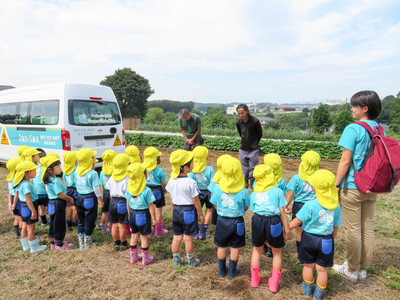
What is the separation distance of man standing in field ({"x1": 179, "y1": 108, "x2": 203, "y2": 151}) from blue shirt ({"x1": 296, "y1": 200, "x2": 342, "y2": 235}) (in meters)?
3.68

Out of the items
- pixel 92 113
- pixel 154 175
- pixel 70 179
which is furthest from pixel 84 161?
pixel 92 113

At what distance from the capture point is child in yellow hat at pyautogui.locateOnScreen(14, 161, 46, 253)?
3.51 meters

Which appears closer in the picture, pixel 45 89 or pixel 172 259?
pixel 172 259

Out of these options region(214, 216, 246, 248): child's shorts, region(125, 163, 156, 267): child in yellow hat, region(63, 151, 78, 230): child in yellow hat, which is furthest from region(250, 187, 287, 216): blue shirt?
region(63, 151, 78, 230): child in yellow hat

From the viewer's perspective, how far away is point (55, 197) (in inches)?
144

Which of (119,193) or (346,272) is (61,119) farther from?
(346,272)

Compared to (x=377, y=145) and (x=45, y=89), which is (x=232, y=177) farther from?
(x=45, y=89)

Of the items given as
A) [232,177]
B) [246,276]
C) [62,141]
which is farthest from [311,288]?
[62,141]

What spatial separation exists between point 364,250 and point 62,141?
662 cm

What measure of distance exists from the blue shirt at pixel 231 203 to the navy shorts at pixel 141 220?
0.96 m

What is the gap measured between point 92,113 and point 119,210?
14.7 ft

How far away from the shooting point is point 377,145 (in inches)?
101

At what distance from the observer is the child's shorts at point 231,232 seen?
2.83 metres

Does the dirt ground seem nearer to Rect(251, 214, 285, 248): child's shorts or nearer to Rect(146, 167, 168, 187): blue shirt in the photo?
Rect(251, 214, 285, 248): child's shorts
